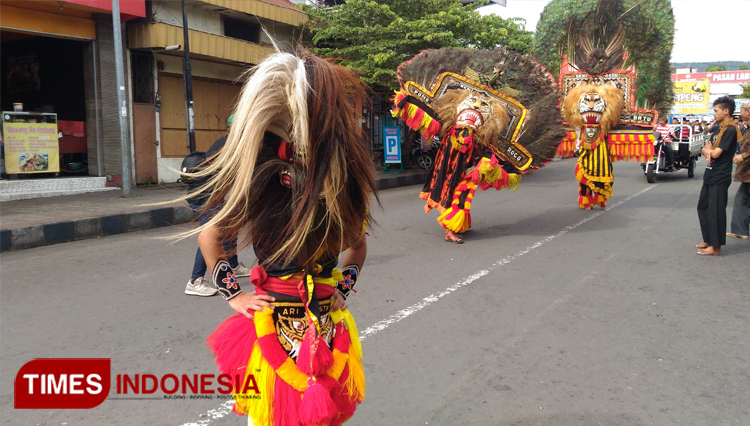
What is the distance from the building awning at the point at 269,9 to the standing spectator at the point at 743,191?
34.9ft

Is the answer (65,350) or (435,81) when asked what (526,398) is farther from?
(435,81)

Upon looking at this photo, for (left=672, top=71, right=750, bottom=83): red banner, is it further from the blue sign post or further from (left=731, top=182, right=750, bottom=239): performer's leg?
(left=731, top=182, right=750, bottom=239): performer's leg

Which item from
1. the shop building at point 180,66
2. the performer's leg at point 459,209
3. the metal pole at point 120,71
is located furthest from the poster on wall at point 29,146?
the performer's leg at point 459,209

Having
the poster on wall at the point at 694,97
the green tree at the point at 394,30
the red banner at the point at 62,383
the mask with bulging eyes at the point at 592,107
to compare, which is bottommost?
the red banner at the point at 62,383

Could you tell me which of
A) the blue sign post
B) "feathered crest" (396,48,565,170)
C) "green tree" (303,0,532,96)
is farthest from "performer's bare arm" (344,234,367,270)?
the blue sign post

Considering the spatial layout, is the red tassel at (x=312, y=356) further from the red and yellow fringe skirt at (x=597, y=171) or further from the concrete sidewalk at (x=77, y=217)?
the red and yellow fringe skirt at (x=597, y=171)

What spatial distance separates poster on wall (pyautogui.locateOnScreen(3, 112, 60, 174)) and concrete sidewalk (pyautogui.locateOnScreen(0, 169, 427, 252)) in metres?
0.81

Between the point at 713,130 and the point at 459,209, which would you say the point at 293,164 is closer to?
the point at 459,209

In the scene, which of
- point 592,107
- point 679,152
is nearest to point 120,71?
point 592,107

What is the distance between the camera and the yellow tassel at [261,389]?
1.72 metres

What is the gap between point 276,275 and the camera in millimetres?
1763

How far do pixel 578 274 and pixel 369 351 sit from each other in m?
2.89

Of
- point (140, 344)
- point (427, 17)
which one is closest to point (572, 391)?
point (140, 344)

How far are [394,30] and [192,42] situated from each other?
488 cm
